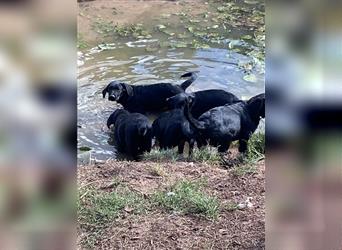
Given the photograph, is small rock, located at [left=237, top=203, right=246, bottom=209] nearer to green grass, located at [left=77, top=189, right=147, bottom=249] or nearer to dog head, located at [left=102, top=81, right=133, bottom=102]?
green grass, located at [left=77, top=189, right=147, bottom=249]

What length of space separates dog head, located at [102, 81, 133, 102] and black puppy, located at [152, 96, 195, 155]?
63 cm

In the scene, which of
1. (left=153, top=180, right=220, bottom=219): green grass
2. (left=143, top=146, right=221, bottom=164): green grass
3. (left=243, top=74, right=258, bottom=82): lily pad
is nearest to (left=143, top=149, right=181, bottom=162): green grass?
(left=143, top=146, right=221, bottom=164): green grass

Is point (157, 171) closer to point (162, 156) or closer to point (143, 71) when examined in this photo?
point (162, 156)

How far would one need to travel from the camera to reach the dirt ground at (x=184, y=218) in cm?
279

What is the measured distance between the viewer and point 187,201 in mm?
3121

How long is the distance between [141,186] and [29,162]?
2231 millimetres

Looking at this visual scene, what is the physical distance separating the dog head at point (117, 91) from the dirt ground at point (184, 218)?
1.35m

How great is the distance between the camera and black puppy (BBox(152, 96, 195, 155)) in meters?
4.37

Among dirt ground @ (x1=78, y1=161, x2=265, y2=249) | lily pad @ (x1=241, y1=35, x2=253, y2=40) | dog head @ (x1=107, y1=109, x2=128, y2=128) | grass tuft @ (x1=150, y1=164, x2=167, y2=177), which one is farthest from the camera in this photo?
lily pad @ (x1=241, y1=35, x2=253, y2=40)

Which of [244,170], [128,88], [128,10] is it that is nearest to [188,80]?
[128,88]

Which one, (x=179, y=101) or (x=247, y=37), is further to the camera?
(x=247, y=37)

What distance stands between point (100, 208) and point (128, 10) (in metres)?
5.35

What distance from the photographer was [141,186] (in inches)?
133

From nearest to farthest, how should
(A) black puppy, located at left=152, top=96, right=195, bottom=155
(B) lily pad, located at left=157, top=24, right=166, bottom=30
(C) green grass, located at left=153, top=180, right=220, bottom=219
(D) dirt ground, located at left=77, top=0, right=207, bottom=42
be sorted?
(C) green grass, located at left=153, top=180, right=220, bottom=219 → (A) black puppy, located at left=152, top=96, right=195, bottom=155 → (B) lily pad, located at left=157, top=24, right=166, bottom=30 → (D) dirt ground, located at left=77, top=0, right=207, bottom=42
